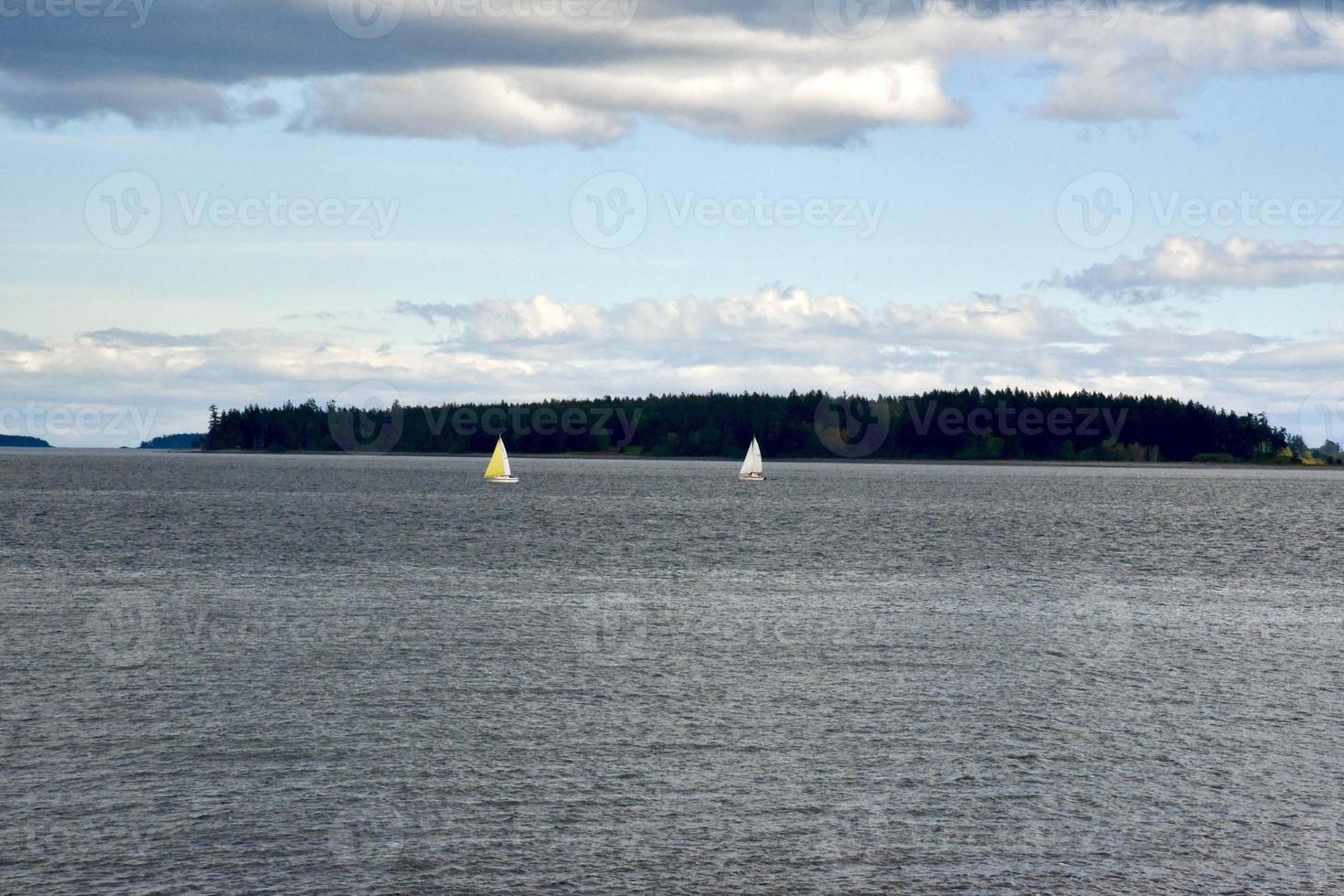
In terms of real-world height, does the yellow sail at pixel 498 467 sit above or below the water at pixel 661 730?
above

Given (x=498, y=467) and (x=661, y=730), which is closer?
(x=661, y=730)

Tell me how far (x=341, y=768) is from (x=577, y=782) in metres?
4.06

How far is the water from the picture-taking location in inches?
717

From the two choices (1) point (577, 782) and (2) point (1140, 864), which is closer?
(2) point (1140, 864)

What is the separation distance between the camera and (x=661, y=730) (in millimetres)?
26094

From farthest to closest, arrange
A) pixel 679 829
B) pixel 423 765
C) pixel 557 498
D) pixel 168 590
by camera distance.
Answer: pixel 557 498
pixel 168 590
pixel 423 765
pixel 679 829

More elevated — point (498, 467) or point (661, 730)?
point (498, 467)

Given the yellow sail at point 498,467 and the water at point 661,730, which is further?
the yellow sail at point 498,467

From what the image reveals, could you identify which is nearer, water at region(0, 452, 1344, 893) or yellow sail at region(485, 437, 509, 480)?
water at region(0, 452, 1344, 893)

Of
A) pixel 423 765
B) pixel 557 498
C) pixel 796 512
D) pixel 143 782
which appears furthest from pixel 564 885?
pixel 557 498

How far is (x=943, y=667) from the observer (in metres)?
34.8

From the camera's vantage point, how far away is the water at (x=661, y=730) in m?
18.2

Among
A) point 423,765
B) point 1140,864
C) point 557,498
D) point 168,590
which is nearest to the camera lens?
point 1140,864

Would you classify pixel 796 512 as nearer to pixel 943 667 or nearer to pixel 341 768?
pixel 943 667
